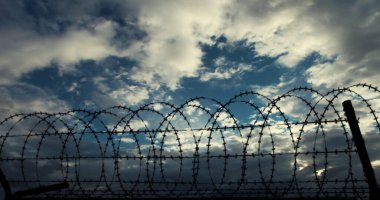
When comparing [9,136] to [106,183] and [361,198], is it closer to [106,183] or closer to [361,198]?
[106,183]

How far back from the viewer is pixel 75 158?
992cm

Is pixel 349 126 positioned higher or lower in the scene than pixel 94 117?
lower

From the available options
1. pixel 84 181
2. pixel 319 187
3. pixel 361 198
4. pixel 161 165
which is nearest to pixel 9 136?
pixel 84 181

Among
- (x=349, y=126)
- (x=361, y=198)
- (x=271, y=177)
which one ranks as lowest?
(x=361, y=198)

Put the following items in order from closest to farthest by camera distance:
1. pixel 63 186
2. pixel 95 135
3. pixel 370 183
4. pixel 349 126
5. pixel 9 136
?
pixel 63 186
pixel 370 183
pixel 349 126
pixel 95 135
pixel 9 136

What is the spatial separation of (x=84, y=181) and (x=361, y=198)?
18.8 feet

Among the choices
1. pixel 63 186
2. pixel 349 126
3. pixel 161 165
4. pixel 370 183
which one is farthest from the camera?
pixel 161 165

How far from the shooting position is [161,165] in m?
9.12

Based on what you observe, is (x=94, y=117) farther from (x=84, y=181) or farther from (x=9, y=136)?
(x=9, y=136)

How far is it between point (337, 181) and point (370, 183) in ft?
1.89

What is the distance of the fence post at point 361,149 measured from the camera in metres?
7.40

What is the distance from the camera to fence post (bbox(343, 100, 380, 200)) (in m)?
7.40

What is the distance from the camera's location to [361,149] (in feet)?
25.3

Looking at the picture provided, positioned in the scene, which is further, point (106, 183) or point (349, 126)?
point (106, 183)
